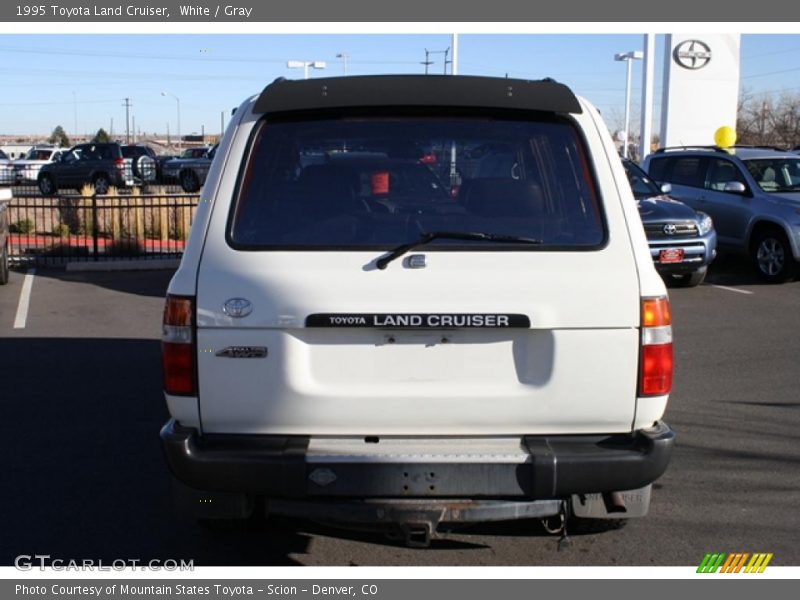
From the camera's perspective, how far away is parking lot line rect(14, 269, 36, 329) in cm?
1084

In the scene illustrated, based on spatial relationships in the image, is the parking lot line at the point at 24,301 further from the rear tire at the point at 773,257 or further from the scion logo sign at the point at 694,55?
the scion logo sign at the point at 694,55

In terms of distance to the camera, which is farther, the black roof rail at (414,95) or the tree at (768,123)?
the tree at (768,123)

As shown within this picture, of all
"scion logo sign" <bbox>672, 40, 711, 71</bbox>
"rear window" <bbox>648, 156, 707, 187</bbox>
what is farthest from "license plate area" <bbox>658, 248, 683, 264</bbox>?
"scion logo sign" <bbox>672, 40, 711, 71</bbox>

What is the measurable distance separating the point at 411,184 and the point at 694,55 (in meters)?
20.4

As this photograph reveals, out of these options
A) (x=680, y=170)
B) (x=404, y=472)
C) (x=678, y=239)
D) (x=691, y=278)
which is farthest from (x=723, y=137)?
(x=404, y=472)

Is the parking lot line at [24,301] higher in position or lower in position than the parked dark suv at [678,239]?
lower

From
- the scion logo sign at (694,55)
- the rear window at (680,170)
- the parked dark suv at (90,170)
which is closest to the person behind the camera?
the rear window at (680,170)

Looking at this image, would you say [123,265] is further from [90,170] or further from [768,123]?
[768,123]

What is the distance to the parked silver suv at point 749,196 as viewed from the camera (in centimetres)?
1356

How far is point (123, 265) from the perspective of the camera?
1483 cm

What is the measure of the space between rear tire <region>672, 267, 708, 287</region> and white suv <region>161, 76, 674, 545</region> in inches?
380

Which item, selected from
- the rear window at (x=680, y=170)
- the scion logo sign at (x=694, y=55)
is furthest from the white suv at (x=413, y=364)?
the scion logo sign at (x=694, y=55)

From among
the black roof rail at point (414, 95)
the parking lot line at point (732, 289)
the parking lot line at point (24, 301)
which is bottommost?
the parking lot line at point (24, 301)

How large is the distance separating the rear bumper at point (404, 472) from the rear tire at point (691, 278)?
992cm
